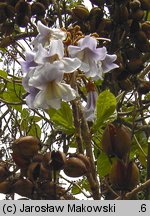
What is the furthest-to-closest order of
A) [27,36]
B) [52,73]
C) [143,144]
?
[27,36]
[143,144]
[52,73]

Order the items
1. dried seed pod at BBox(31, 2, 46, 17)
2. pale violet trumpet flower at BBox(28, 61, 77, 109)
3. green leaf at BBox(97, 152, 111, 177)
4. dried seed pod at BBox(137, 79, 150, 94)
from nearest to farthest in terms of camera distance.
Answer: pale violet trumpet flower at BBox(28, 61, 77, 109), green leaf at BBox(97, 152, 111, 177), dried seed pod at BBox(137, 79, 150, 94), dried seed pod at BBox(31, 2, 46, 17)

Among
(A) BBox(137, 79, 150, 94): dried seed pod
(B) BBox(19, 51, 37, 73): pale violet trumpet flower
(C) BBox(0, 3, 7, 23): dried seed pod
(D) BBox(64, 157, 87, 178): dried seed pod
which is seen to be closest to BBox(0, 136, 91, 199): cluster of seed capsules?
(D) BBox(64, 157, 87, 178): dried seed pod

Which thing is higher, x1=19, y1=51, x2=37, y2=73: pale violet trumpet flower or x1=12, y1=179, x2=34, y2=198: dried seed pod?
x1=19, y1=51, x2=37, y2=73: pale violet trumpet flower

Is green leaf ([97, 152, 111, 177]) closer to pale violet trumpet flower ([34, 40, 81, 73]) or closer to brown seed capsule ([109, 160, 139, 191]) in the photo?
brown seed capsule ([109, 160, 139, 191])

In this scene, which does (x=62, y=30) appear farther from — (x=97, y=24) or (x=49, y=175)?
(x=97, y=24)

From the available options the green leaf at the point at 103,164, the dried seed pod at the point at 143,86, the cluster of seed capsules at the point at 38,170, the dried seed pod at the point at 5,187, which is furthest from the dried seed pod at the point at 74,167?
the dried seed pod at the point at 143,86

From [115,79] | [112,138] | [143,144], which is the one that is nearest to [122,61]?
[115,79]

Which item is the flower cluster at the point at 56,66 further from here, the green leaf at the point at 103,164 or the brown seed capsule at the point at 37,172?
the green leaf at the point at 103,164
